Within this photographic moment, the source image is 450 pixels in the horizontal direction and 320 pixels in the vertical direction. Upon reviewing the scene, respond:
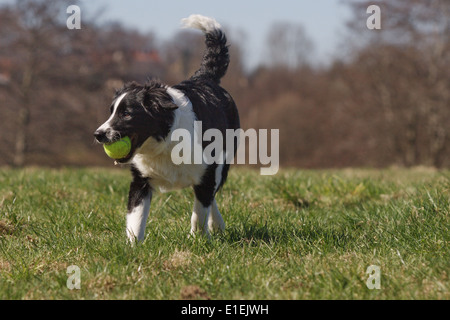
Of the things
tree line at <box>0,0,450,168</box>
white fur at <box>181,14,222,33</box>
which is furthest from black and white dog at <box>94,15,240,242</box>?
tree line at <box>0,0,450,168</box>

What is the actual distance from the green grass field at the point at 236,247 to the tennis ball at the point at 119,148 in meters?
0.58

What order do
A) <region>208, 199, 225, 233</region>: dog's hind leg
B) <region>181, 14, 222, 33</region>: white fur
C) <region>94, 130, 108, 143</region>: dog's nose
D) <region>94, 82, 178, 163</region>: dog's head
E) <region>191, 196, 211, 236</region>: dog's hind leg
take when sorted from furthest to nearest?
<region>181, 14, 222, 33</region>: white fur, <region>208, 199, 225, 233</region>: dog's hind leg, <region>191, 196, 211, 236</region>: dog's hind leg, <region>94, 82, 178, 163</region>: dog's head, <region>94, 130, 108, 143</region>: dog's nose

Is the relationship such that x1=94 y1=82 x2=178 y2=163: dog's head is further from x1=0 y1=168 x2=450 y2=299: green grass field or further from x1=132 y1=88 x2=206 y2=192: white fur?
x1=0 y1=168 x2=450 y2=299: green grass field

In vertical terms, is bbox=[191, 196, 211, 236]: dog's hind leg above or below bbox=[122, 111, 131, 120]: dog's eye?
below

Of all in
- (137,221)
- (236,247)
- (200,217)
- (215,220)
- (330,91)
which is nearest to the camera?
(236,247)

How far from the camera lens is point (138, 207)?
159 inches

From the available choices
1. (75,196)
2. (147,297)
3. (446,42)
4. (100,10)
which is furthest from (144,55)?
(147,297)

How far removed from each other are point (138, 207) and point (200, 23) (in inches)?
85.3

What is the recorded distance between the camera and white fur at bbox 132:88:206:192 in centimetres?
400

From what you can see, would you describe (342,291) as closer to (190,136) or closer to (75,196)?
(190,136)

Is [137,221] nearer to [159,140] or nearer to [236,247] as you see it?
[159,140]

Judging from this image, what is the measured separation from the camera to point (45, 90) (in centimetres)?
2156

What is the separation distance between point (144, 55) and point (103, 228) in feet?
117

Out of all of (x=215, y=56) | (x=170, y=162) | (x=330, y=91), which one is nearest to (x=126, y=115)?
(x=170, y=162)
